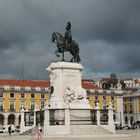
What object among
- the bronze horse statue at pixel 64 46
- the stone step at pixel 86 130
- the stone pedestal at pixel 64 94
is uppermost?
the bronze horse statue at pixel 64 46

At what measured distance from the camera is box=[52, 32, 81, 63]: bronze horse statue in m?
38.7

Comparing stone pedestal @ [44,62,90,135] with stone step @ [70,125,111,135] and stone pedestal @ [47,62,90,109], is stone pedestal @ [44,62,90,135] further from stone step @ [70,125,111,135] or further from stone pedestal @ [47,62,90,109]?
stone step @ [70,125,111,135]

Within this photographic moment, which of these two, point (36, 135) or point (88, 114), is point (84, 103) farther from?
Result: point (36, 135)

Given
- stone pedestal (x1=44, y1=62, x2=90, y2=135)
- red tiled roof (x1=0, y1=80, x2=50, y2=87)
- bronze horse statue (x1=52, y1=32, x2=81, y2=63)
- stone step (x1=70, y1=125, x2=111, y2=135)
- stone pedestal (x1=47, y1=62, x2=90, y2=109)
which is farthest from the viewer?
red tiled roof (x1=0, y1=80, x2=50, y2=87)

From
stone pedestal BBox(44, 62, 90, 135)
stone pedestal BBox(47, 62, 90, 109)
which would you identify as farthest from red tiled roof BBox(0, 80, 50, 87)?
stone pedestal BBox(47, 62, 90, 109)

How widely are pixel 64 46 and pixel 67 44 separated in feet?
1.40

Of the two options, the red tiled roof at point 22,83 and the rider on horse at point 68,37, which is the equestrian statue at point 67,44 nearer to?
the rider on horse at point 68,37

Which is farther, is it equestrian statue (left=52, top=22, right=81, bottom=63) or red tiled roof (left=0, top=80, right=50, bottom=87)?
red tiled roof (left=0, top=80, right=50, bottom=87)

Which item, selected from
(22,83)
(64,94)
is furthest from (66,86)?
(22,83)

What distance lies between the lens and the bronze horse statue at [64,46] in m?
38.7

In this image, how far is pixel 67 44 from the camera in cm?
3891

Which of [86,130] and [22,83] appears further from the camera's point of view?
[22,83]

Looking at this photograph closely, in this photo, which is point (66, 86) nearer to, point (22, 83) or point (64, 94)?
point (64, 94)

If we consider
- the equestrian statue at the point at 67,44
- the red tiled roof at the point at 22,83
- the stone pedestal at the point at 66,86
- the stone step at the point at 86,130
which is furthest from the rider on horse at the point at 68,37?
the red tiled roof at the point at 22,83
